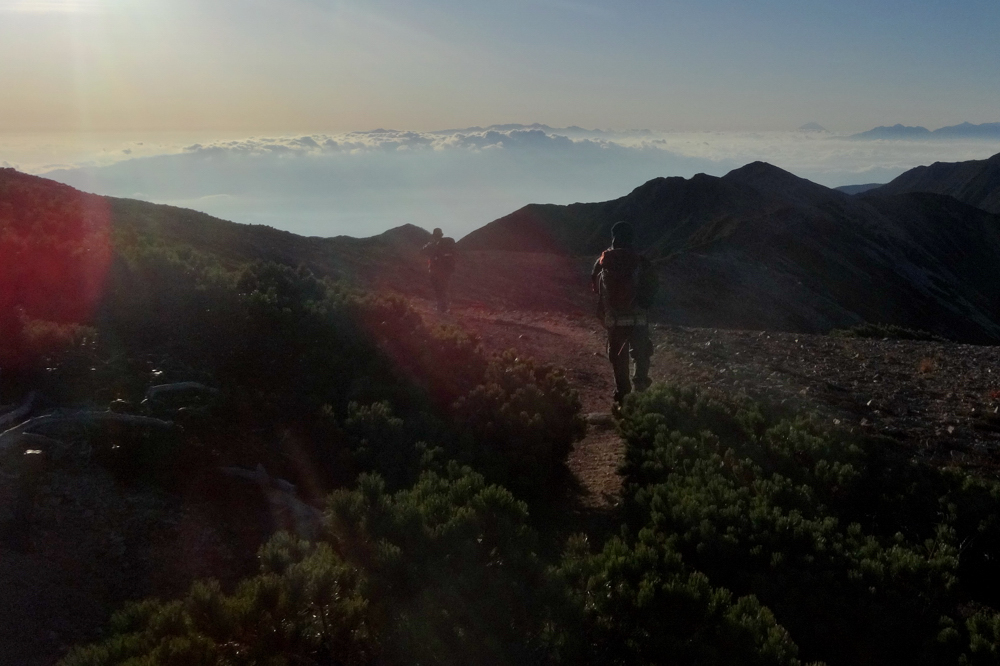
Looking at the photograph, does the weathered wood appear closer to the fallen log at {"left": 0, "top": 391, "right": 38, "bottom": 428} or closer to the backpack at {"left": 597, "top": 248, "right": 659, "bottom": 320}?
the fallen log at {"left": 0, "top": 391, "right": 38, "bottom": 428}

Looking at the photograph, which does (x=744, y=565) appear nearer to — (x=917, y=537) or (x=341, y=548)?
(x=917, y=537)

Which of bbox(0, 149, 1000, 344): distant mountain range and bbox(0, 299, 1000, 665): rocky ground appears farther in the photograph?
bbox(0, 149, 1000, 344): distant mountain range

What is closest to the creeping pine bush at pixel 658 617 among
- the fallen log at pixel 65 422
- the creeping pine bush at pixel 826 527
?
the creeping pine bush at pixel 826 527

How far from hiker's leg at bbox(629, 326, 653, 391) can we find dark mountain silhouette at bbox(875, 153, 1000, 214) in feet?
396

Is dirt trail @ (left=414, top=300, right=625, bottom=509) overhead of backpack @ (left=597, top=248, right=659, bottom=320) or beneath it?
beneath

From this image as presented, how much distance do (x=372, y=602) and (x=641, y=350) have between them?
4.57 m

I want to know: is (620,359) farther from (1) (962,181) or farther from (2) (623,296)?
(1) (962,181)

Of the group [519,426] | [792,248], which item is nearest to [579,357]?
[519,426]

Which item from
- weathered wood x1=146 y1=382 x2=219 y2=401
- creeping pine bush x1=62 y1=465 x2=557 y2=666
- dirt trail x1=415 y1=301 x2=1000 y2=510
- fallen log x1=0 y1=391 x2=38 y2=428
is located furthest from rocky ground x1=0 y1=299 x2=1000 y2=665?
weathered wood x1=146 y1=382 x2=219 y2=401

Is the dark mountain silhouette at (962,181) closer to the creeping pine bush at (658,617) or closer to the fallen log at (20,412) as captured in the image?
the creeping pine bush at (658,617)

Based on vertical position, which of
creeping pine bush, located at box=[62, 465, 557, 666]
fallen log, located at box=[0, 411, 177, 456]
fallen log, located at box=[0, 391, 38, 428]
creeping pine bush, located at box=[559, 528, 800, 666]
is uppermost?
fallen log, located at box=[0, 391, 38, 428]

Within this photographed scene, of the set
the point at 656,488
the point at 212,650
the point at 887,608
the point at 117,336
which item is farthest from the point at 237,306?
the point at 887,608

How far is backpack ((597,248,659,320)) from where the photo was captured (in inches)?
295

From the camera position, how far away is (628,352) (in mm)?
8062
